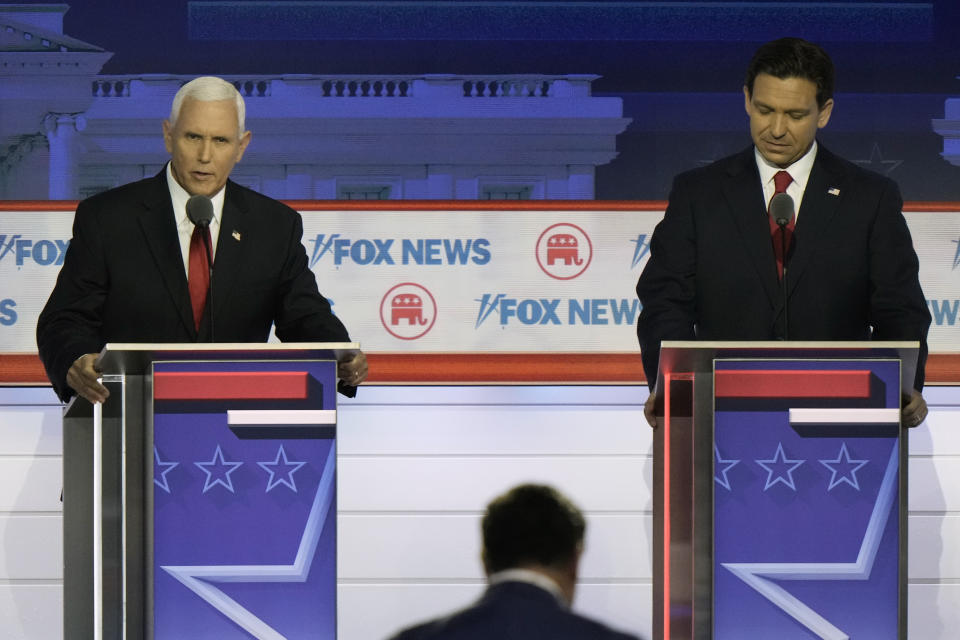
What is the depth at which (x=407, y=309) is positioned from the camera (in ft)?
16.6

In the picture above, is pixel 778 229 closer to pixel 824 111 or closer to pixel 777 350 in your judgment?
pixel 824 111

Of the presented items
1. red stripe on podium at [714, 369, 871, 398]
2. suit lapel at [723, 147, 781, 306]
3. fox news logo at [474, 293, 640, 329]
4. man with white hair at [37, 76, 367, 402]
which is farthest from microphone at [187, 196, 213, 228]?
fox news logo at [474, 293, 640, 329]

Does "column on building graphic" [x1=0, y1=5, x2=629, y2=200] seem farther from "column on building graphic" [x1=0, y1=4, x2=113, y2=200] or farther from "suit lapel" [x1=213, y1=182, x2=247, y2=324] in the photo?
"suit lapel" [x1=213, y1=182, x2=247, y2=324]

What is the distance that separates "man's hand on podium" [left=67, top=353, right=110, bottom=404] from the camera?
10.1 feet

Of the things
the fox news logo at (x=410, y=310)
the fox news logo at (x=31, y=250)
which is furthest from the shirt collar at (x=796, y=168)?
the fox news logo at (x=31, y=250)

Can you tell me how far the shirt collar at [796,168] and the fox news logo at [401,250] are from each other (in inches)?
57.8

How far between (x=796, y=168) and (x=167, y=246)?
1.45 m

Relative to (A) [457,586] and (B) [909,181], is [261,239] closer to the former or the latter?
(A) [457,586]

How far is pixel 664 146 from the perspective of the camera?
17.0ft

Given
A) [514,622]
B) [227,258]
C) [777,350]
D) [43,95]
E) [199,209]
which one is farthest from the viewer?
[43,95]

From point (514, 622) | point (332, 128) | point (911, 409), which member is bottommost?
point (514, 622)

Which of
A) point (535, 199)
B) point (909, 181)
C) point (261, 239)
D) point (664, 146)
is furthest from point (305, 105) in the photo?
point (909, 181)

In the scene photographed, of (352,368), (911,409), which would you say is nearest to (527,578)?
(352,368)

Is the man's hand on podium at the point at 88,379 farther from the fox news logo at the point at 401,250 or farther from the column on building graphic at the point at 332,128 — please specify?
the column on building graphic at the point at 332,128
